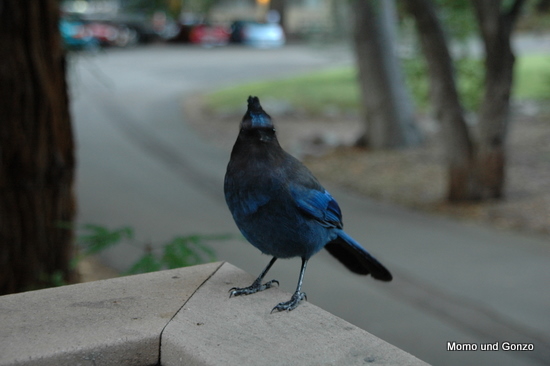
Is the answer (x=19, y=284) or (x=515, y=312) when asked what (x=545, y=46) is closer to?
(x=515, y=312)

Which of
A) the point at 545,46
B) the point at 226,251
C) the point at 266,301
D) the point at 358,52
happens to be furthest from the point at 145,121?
the point at 545,46

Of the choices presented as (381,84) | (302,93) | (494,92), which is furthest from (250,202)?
(302,93)

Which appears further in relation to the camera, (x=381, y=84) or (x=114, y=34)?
(x=114, y=34)

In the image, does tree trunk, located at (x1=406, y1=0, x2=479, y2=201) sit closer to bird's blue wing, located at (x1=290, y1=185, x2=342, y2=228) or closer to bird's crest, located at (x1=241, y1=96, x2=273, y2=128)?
bird's blue wing, located at (x1=290, y1=185, x2=342, y2=228)

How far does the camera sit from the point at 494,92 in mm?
8562

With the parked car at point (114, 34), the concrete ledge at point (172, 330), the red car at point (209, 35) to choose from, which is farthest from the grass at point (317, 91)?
the red car at point (209, 35)

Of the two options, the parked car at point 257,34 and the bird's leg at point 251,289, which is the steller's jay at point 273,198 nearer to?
the bird's leg at point 251,289

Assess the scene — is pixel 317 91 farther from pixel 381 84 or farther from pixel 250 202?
pixel 250 202

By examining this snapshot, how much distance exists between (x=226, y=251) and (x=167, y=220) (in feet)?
4.45

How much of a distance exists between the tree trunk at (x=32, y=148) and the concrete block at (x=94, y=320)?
5.98ft

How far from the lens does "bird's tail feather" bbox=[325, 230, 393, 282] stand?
9.72ft

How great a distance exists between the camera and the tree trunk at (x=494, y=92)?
8.23 meters

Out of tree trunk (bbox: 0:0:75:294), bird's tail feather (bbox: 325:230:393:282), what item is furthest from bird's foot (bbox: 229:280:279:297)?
tree trunk (bbox: 0:0:75:294)

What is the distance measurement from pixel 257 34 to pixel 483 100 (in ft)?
107
